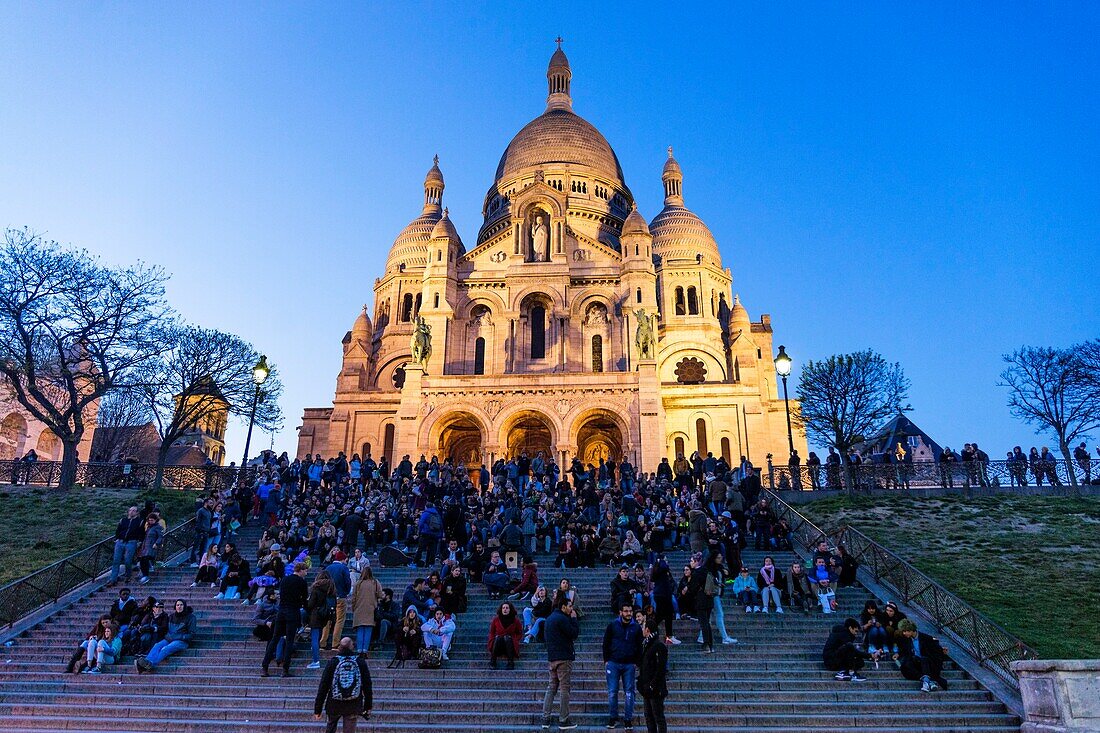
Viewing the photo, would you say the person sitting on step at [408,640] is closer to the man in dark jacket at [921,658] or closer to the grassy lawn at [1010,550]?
the man in dark jacket at [921,658]

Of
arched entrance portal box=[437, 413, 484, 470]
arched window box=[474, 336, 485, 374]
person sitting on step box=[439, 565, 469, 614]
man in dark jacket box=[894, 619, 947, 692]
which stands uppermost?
arched window box=[474, 336, 485, 374]

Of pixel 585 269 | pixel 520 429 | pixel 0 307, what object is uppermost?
pixel 585 269

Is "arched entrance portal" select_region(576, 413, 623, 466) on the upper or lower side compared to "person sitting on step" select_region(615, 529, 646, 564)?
upper

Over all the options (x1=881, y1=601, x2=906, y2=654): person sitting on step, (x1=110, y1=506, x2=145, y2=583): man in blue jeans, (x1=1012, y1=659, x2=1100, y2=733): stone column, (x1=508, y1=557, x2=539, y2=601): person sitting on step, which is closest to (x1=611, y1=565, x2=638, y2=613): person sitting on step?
(x1=508, y1=557, x2=539, y2=601): person sitting on step

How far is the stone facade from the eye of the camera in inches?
1455

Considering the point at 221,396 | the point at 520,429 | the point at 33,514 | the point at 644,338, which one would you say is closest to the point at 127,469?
the point at 33,514

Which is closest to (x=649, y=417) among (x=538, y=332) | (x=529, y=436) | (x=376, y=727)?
(x=529, y=436)

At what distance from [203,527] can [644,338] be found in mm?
23304

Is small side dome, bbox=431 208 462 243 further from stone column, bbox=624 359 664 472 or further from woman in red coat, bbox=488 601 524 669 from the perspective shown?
woman in red coat, bbox=488 601 524 669

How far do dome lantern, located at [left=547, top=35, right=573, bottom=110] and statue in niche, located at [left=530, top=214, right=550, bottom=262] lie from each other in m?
24.7

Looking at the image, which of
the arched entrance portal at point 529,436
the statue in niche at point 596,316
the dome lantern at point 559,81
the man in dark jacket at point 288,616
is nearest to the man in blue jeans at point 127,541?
the man in dark jacket at point 288,616

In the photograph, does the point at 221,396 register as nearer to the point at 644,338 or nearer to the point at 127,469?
the point at 127,469

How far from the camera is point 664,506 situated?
21.5 metres

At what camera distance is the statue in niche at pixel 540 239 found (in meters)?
43.6
